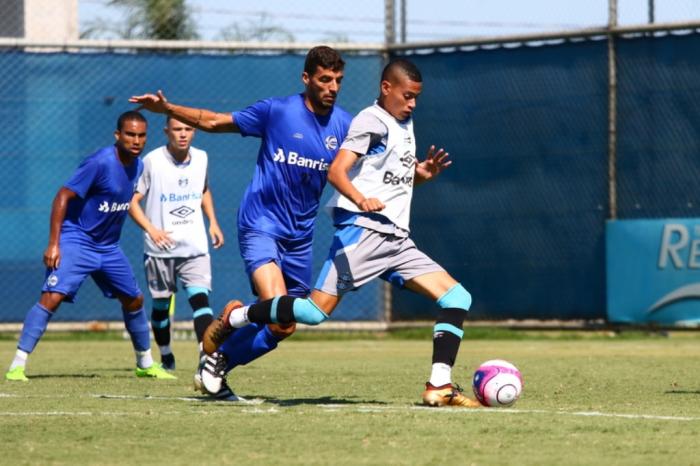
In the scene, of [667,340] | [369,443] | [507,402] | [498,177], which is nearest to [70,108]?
[498,177]

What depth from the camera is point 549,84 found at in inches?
675

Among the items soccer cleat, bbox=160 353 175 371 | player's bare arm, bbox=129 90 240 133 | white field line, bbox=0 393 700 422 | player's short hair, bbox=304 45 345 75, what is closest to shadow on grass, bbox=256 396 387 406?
white field line, bbox=0 393 700 422

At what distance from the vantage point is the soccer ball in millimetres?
7902

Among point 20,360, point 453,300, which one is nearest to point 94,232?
point 20,360

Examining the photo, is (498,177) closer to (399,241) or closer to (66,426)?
(399,241)

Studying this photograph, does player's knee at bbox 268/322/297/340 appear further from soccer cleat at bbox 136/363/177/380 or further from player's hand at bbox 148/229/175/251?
player's hand at bbox 148/229/175/251

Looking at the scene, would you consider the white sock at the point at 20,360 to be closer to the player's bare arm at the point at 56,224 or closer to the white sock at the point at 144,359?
the player's bare arm at the point at 56,224

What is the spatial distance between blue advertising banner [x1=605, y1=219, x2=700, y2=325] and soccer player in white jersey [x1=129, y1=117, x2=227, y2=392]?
5.83 m

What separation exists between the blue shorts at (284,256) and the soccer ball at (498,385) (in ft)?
4.33

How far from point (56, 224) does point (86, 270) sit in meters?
0.47

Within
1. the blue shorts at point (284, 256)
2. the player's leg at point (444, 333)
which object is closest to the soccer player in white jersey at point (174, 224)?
the blue shorts at point (284, 256)

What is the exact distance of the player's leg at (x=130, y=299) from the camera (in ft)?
36.5

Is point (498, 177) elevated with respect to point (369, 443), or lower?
elevated

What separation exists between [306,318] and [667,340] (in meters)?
9.11
